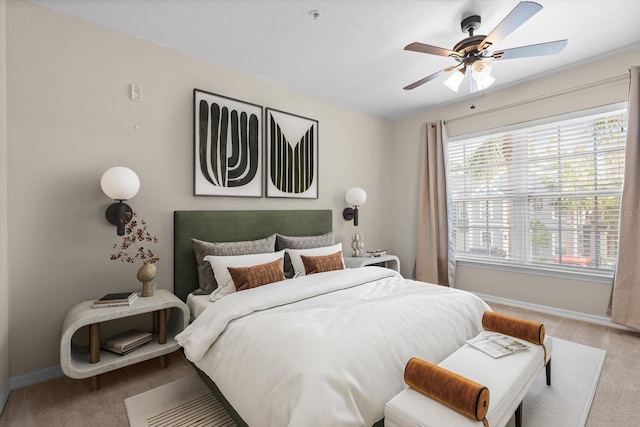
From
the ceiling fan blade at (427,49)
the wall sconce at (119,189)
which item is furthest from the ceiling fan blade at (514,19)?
the wall sconce at (119,189)

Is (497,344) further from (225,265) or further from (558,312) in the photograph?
(558,312)

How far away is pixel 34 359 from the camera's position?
2102 millimetres

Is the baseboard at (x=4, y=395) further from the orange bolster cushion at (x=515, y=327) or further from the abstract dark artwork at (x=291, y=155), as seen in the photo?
the orange bolster cushion at (x=515, y=327)

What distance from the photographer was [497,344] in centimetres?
→ 171

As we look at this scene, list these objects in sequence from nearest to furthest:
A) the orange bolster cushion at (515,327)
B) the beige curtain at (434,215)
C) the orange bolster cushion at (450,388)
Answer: the orange bolster cushion at (450,388) → the orange bolster cushion at (515,327) → the beige curtain at (434,215)

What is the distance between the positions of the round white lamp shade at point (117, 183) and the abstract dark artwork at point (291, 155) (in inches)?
54.7

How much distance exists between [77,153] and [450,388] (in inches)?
112

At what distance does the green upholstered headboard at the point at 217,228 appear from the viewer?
2.65 m

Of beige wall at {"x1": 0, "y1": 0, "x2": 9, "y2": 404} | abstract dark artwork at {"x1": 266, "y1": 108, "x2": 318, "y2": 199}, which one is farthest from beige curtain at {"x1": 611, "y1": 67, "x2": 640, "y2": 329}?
beige wall at {"x1": 0, "y1": 0, "x2": 9, "y2": 404}

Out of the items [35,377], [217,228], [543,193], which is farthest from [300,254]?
[543,193]

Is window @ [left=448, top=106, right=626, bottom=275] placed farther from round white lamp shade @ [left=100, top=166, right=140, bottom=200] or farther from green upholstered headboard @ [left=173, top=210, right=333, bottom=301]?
round white lamp shade @ [left=100, top=166, right=140, bottom=200]

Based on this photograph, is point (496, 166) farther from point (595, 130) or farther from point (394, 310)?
point (394, 310)

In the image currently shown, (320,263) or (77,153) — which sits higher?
(77,153)

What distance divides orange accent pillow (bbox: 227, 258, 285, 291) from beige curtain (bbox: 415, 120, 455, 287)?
2.59 metres
